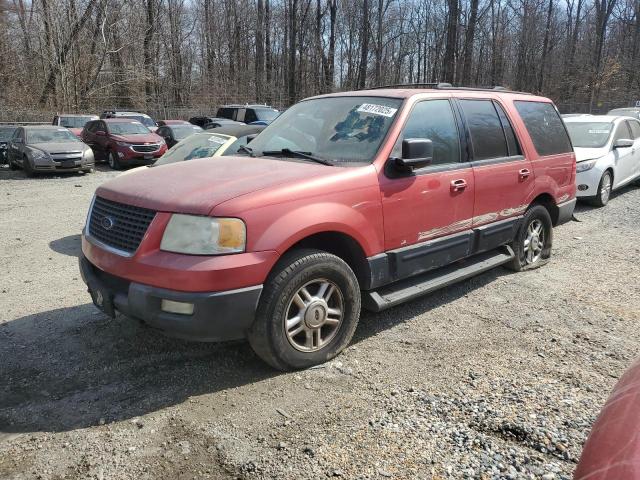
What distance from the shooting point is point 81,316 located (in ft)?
15.1

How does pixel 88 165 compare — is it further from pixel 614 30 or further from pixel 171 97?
pixel 614 30

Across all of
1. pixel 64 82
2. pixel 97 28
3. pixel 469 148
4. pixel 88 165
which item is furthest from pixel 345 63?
pixel 469 148

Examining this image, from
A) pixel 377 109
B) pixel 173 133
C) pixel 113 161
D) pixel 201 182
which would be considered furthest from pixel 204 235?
pixel 173 133

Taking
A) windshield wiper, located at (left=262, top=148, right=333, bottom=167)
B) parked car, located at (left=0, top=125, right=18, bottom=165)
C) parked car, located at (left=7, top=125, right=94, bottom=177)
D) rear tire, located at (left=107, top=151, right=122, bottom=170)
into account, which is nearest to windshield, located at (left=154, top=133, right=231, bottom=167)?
windshield wiper, located at (left=262, top=148, right=333, bottom=167)

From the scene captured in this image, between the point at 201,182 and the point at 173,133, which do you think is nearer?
the point at 201,182

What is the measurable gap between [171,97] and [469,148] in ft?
127

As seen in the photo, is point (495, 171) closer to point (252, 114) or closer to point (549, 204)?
point (549, 204)

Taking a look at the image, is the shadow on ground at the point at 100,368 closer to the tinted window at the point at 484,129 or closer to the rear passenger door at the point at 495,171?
the rear passenger door at the point at 495,171

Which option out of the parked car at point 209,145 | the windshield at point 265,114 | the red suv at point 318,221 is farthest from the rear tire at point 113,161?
the red suv at point 318,221

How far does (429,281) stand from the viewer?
436cm

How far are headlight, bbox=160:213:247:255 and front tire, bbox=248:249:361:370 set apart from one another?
0.37 m

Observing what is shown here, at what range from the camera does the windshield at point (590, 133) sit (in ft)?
33.2

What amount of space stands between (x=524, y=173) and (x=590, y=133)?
6350 mm

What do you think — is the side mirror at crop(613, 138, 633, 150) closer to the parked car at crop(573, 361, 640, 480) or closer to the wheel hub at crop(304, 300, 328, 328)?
the wheel hub at crop(304, 300, 328, 328)
